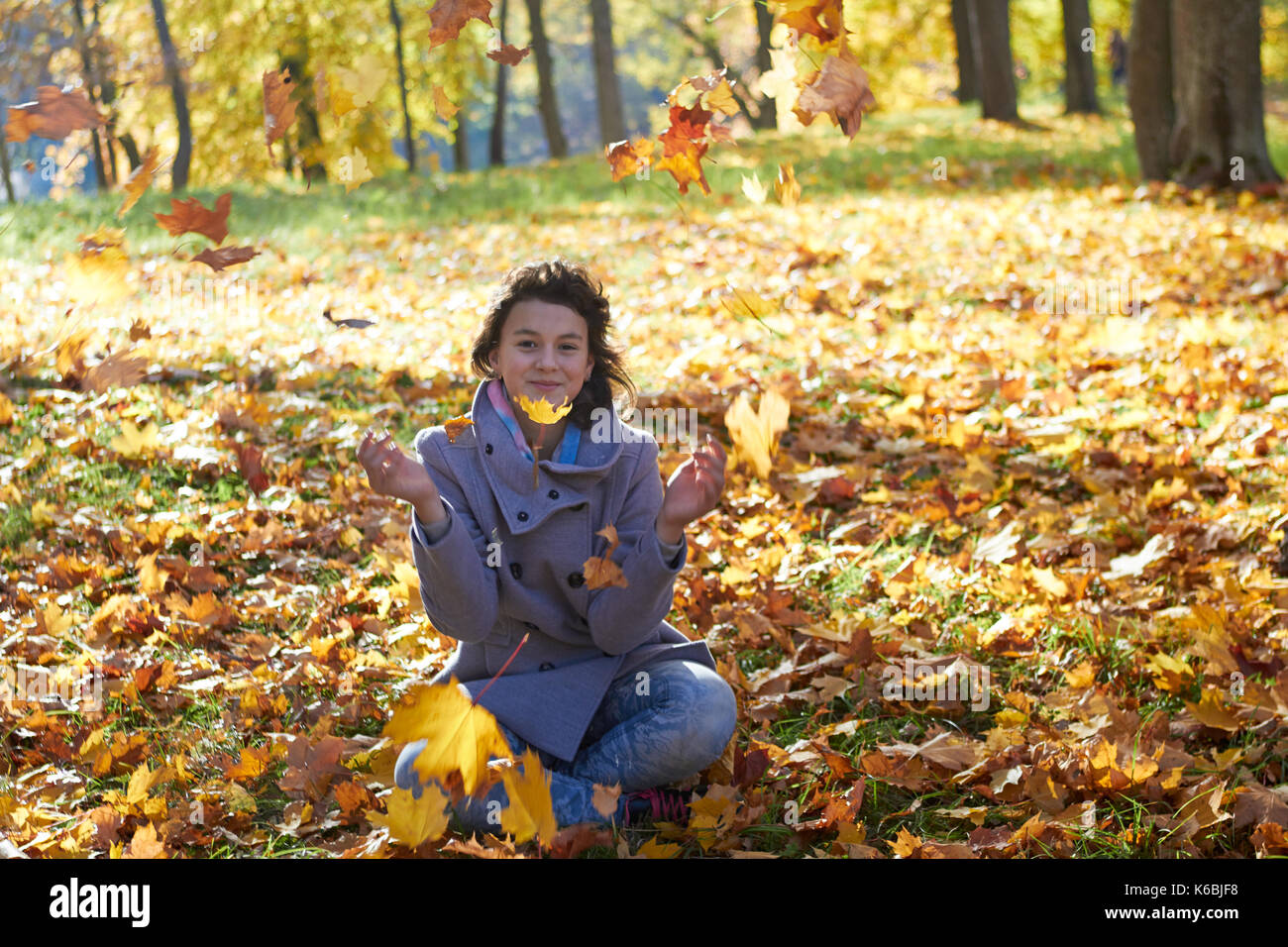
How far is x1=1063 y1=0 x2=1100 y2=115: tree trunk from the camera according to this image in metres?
17.8

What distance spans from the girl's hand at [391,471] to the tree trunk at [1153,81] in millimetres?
10024

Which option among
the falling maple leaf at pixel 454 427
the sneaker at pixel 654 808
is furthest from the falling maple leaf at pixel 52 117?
the sneaker at pixel 654 808

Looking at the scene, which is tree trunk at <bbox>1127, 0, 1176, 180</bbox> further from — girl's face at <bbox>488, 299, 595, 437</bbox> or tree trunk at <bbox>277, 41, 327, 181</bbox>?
tree trunk at <bbox>277, 41, 327, 181</bbox>

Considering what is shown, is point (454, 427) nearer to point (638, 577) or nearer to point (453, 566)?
point (453, 566)

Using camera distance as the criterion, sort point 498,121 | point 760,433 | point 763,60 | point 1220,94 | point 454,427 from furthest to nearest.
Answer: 1. point 763,60
2. point 498,121
3. point 1220,94
4. point 760,433
5. point 454,427

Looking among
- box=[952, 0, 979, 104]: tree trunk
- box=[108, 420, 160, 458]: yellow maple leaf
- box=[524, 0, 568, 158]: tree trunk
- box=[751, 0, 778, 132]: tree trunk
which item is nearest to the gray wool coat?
box=[108, 420, 160, 458]: yellow maple leaf

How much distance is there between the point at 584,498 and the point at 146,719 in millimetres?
1371

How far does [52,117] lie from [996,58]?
16.6m

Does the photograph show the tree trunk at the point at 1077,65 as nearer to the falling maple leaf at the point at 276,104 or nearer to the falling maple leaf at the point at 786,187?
the falling maple leaf at the point at 786,187

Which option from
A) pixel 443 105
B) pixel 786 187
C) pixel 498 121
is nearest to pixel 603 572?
pixel 786 187

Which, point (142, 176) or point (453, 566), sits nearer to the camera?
point (142, 176)

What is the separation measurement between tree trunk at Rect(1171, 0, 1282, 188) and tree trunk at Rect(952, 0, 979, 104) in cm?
1243

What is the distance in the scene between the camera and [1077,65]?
61.0 ft

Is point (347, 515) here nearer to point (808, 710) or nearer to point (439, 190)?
point (808, 710)
